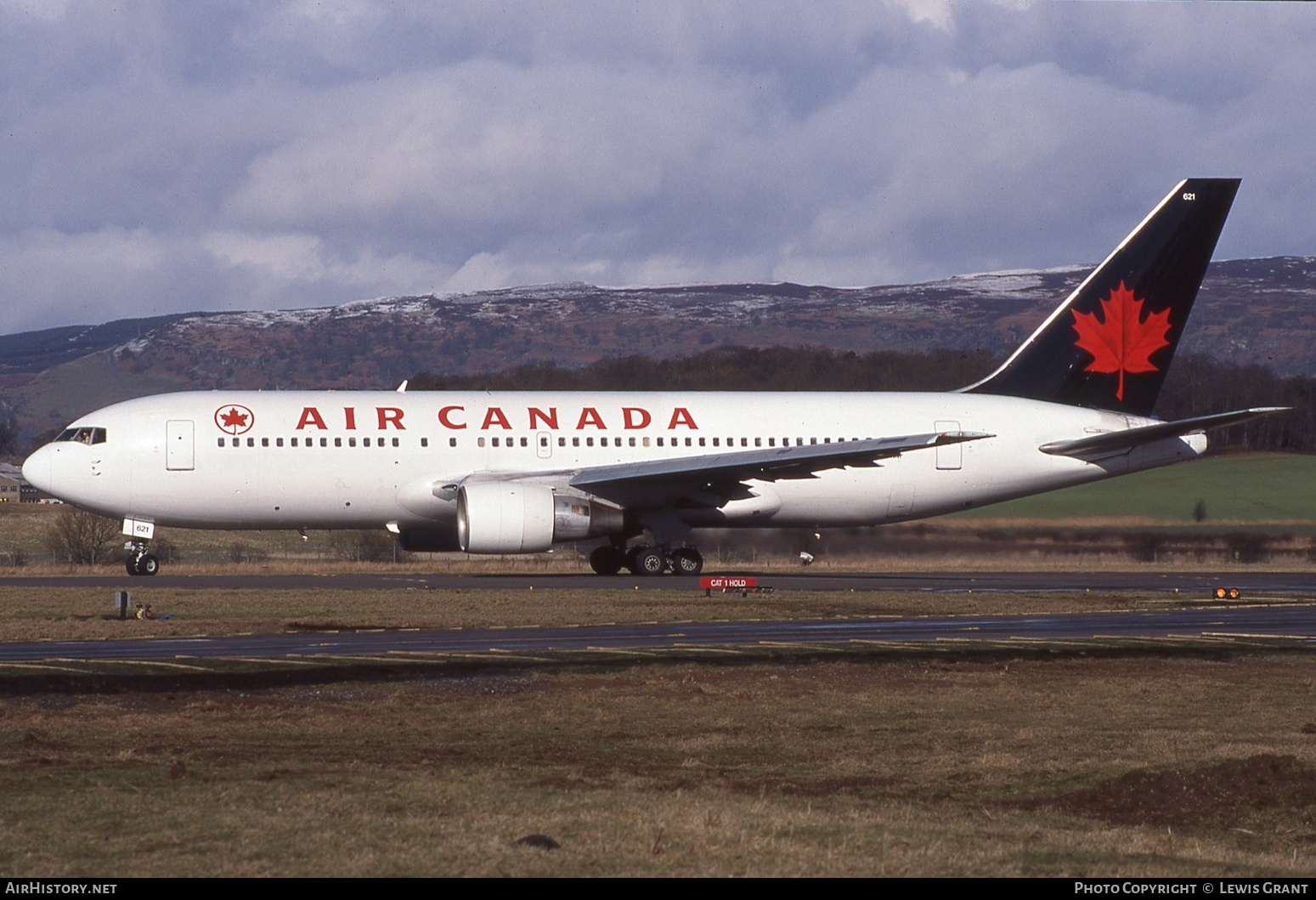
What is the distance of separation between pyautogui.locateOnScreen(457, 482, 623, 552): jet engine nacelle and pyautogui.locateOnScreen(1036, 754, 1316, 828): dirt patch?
22953 millimetres

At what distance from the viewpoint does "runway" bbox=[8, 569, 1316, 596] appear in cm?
3306

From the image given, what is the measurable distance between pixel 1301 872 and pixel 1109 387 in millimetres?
33917

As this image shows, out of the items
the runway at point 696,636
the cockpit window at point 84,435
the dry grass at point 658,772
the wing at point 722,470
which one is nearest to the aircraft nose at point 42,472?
the cockpit window at point 84,435

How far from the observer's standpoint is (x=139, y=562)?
3631cm

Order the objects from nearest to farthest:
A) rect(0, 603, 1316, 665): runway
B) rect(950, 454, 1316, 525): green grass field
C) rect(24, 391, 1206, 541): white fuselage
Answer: rect(0, 603, 1316, 665): runway → rect(24, 391, 1206, 541): white fuselage → rect(950, 454, 1316, 525): green grass field

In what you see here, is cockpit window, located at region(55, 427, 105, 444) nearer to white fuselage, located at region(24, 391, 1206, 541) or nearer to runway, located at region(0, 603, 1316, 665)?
white fuselage, located at region(24, 391, 1206, 541)

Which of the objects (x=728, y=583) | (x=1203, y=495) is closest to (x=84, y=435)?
(x=728, y=583)

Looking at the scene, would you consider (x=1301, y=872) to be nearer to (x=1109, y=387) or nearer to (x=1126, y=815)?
(x=1126, y=815)

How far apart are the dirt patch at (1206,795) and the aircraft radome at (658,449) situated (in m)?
23.0

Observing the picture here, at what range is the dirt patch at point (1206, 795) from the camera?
11125mm

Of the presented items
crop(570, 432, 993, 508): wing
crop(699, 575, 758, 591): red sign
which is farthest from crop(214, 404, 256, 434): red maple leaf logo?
crop(699, 575, 758, 591): red sign

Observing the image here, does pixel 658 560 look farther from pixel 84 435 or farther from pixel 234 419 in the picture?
pixel 84 435

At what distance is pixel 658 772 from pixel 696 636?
10.4 metres
